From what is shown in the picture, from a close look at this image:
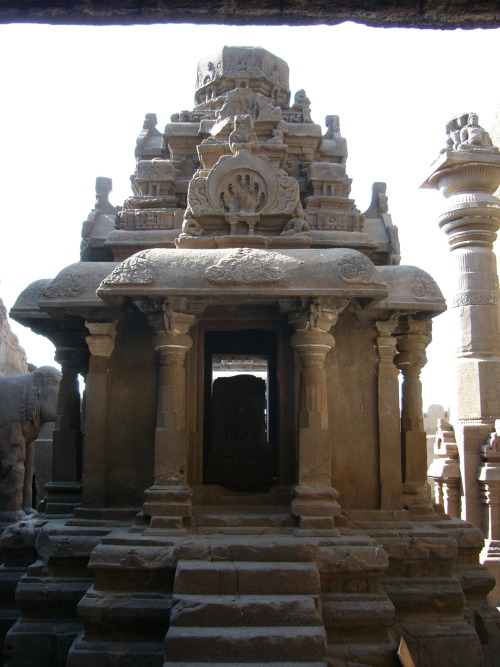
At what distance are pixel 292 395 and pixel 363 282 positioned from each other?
1.60 metres

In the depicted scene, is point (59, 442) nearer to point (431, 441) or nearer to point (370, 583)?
point (370, 583)

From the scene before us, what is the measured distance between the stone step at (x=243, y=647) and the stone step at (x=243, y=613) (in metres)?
0.13

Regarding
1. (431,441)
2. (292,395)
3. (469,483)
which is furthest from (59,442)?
(431,441)

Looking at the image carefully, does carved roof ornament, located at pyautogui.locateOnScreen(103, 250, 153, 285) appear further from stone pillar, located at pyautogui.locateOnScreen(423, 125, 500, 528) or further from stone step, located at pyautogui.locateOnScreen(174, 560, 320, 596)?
stone pillar, located at pyautogui.locateOnScreen(423, 125, 500, 528)

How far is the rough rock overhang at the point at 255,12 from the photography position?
94.4 inches

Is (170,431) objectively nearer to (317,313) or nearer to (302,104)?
(317,313)

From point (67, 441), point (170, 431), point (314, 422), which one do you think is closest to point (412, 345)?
point (314, 422)

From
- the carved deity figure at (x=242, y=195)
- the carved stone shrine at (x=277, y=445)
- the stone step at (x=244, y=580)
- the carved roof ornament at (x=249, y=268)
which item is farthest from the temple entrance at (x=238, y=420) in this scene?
the stone step at (x=244, y=580)

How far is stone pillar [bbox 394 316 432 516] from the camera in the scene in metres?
7.13

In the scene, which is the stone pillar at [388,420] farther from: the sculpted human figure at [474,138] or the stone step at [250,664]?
the sculpted human figure at [474,138]

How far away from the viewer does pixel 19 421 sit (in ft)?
29.4

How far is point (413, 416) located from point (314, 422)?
193 cm

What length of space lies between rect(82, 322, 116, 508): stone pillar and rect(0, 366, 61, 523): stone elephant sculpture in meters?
2.78

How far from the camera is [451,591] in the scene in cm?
589
